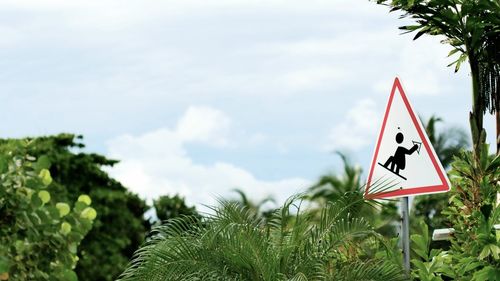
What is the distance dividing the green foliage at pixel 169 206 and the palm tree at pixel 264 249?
16.6 m

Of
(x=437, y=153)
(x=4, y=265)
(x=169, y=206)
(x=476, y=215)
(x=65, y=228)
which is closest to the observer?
(x=4, y=265)

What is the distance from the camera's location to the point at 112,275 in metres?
21.0

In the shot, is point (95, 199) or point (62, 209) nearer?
point (62, 209)

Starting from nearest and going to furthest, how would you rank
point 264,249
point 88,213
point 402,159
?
point 88,213, point 264,249, point 402,159

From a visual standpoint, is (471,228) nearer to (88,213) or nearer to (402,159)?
(402,159)

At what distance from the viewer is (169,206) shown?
24.8m

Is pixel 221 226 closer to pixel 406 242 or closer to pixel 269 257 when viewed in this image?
pixel 269 257

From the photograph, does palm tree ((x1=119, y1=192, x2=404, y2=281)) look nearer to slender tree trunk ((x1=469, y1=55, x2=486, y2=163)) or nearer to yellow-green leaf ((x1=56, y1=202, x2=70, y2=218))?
yellow-green leaf ((x1=56, y1=202, x2=70, y2=218))

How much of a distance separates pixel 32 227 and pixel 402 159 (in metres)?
3.26

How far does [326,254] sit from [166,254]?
1.27m

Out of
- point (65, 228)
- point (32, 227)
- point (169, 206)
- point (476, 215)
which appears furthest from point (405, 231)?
point (169, 206)

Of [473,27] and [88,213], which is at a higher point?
[473,27]

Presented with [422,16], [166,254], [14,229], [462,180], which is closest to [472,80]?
[422,16]

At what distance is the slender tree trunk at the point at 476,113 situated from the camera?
1224 cm
